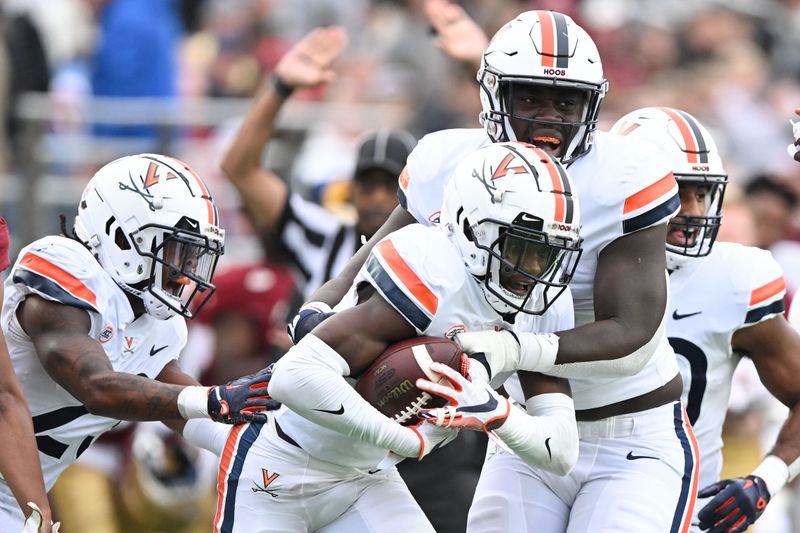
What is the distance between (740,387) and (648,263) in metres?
3.00

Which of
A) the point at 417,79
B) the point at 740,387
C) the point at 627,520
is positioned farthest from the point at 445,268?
the point at 417,79

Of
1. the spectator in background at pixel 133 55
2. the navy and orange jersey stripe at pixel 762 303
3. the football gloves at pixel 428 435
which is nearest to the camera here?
the football gloves at pixel 428 435

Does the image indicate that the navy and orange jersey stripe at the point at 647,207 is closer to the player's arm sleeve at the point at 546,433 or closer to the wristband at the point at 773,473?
the player's arm sleeve at the point at 546,433

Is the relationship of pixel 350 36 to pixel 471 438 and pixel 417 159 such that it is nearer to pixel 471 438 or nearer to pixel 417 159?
pixel 471 438

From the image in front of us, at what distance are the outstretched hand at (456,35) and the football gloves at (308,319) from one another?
1.82m

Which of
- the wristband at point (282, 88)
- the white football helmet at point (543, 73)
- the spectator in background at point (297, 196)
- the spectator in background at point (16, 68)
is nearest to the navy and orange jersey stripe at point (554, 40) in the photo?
the white football helmet at point (543, 73)

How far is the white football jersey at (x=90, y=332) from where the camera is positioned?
168 inches

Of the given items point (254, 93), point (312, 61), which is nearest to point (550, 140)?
point (312, 61)

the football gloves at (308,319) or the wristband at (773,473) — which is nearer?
the football gloves at (308,319)

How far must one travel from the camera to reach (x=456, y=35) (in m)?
5.70

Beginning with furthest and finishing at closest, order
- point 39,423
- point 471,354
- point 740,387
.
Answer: point 740,387 < point 39,423 < point 471,354

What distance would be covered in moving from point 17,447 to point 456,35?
2.56m

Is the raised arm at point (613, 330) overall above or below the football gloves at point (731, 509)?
above

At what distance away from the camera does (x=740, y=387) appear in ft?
22.7
